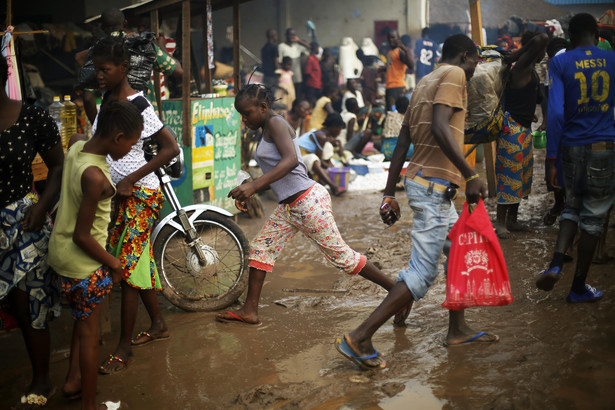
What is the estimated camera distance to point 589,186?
434 centimetres

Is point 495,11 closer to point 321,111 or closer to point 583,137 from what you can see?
point 321,111

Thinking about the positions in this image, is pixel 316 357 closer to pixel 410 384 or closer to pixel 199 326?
pixel 410 384

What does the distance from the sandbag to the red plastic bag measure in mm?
2505

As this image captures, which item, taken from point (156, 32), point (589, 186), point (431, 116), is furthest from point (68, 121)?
point (589, 186)

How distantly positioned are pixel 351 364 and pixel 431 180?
116 centimetres

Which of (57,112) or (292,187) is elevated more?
(57,112)

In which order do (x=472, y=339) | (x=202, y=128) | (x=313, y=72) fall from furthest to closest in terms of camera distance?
(x=313, y=72) → (x=202, y=128) → (x=472, y=339)

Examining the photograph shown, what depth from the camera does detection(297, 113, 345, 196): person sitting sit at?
29.9 ft

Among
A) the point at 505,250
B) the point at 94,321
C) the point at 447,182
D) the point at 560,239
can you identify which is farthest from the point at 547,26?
the point at 94,321

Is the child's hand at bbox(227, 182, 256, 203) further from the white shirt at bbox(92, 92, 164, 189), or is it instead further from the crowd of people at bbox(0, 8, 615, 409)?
the white shirt at bbox(92, 92, 164, 189)

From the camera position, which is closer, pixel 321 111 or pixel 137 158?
pixel 137 158

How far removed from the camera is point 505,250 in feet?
19.0

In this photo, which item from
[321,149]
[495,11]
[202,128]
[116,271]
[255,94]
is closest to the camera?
[116,271]

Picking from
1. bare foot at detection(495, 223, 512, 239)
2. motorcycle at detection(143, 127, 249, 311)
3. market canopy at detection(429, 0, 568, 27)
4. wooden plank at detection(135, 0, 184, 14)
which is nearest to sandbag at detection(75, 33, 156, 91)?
motorcycle at detection(143, 127, 249, 311)
